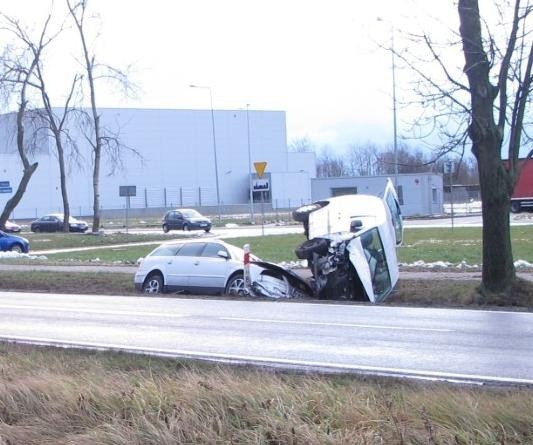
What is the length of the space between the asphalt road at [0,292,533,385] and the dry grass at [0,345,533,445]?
2006mm

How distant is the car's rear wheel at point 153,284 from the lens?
19500 mm

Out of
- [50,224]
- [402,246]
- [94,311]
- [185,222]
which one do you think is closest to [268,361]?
[94,311]

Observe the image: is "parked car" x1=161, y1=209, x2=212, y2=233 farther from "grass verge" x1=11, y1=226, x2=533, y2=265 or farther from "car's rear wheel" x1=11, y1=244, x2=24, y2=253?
"car's rear wheel" x1=11, y1=244, x2=24, y2=253

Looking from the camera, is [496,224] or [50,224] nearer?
[496,224]

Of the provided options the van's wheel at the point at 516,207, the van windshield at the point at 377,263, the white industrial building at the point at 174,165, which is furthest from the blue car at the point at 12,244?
the white industrial building at the point at 174,165

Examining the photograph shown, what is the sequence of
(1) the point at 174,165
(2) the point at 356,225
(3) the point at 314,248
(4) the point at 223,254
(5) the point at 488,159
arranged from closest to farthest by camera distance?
(5) the point at 488,159 → (3) the point at 314,248 → (2) the point at 356,225 → (4) the point at 223,254 → (1) the point at 174,165

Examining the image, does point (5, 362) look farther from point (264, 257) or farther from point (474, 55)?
point (264, 257)

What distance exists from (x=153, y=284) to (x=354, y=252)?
5.32 m

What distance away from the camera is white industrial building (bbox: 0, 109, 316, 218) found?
92125 mm

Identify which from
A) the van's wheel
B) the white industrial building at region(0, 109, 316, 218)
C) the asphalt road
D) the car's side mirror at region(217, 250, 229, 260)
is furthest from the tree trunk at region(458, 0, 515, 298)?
the white industrial building at region(0, 109, 316, 218)

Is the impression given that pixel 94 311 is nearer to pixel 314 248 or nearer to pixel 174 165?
pixel 314 248

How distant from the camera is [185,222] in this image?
55.4 meters

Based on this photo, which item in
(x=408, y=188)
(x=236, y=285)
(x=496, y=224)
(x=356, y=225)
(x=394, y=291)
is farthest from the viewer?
(x=408, y=188)

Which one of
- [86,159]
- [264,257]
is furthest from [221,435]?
[86,159]
